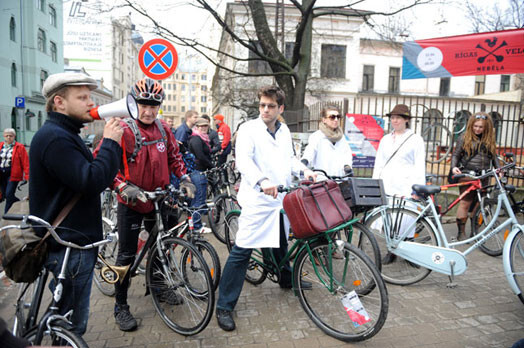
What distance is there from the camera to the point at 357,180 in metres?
3.33

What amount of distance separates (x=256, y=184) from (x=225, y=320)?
1.21 meters

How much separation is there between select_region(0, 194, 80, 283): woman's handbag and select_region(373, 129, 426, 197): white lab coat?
378 centimetres

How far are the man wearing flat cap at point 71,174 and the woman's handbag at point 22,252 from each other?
86 millimetres

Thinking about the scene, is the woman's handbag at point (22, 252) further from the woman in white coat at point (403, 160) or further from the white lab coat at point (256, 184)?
the woman in white coat at point (403, 160)

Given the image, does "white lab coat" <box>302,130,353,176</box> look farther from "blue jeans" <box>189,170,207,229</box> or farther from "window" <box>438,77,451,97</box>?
"window" <box>438,77,451,97</box>

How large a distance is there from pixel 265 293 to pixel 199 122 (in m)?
4.15

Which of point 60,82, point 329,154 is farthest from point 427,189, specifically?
point 60,82

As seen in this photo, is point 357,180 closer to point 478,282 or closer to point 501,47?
point 478,282

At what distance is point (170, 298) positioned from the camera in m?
3.34

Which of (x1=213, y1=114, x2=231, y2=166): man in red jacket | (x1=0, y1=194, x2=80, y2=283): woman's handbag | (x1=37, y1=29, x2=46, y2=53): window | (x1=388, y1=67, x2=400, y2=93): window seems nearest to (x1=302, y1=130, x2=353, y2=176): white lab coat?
(x1=0, y1=194, x2=80, y2=283): woman's handbag

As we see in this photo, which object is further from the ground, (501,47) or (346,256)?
(501,47)

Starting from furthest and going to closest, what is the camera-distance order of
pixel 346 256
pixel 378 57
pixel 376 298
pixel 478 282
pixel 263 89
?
pixel 378 57 < pixel 478 282 < pixel 263 89 < pixel 346 256 < pixel 376 298

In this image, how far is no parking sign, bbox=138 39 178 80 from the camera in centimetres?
613

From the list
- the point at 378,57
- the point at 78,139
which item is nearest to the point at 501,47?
the point at 78,139
